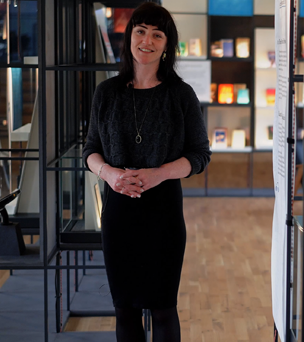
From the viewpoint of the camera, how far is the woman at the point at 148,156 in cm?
199

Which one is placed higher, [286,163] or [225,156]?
[286,163]

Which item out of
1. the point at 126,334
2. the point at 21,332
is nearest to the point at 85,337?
the point at 21,332

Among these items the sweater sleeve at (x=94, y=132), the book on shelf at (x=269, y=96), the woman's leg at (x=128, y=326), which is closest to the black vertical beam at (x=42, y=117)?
the sweater sleeve at (x=94, y=132)

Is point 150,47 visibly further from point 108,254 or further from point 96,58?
point 96,58

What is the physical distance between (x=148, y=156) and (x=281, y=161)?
0.55 metres

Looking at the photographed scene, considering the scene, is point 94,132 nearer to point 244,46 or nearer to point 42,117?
point 42,117

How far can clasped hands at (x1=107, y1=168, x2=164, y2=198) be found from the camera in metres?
1.92

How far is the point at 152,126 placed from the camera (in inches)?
78.7

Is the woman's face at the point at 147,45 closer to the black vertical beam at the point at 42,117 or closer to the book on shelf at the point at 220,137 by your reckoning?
the black vertical beam at the point at 42,117

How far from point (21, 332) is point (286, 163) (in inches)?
74.6

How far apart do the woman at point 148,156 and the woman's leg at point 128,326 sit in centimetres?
1

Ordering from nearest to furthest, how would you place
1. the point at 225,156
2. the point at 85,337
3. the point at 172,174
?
1. the point at 172,174
2. the point at 85,337
3. the point at 225,156

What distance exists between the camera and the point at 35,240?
5453 mm

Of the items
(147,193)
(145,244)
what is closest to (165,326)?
(145,244)
